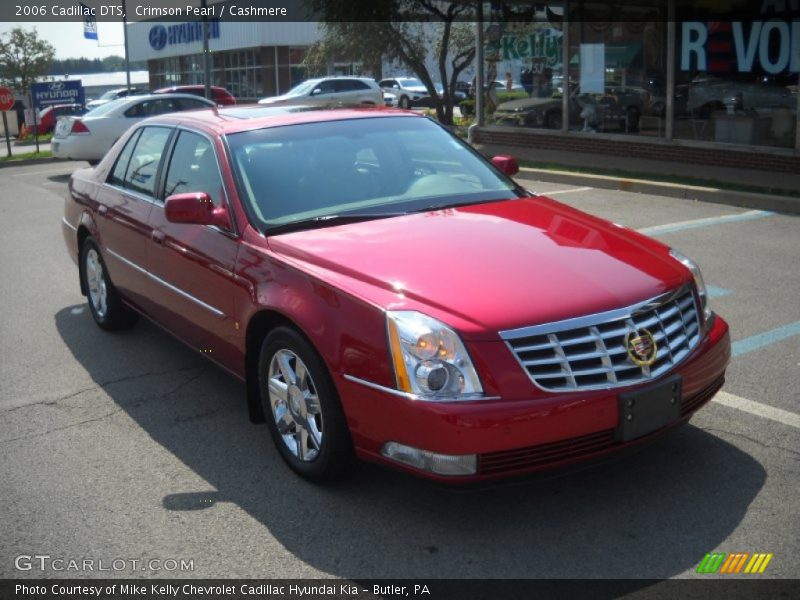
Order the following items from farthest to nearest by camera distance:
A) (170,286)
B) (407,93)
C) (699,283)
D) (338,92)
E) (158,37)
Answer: (158,37)
(407,93)
(338,92)
(170,286)
(699,283)

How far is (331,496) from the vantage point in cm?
398

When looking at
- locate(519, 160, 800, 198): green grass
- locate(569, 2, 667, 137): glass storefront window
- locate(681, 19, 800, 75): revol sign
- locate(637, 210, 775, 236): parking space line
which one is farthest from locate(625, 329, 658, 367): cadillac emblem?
locate(569, 2, 667, 137): glass storefront window

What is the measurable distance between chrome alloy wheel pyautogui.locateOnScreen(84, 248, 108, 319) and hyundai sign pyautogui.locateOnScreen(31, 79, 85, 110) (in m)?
19.4

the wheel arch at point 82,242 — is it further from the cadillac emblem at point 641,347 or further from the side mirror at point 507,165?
the cadillac emblem at point 641,347

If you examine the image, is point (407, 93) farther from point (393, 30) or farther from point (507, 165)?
point (507, 165)

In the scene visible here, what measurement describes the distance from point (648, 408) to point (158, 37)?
5622 cm

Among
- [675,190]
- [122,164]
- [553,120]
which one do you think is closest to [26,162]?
[553,120]

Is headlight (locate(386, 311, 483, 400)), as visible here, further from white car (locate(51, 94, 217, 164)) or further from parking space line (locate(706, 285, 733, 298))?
white car (locate(51, 94, 217, 164))

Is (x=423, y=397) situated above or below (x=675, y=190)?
below

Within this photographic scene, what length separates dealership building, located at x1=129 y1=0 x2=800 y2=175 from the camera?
1329 centimetres

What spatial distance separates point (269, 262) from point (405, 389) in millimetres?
1120

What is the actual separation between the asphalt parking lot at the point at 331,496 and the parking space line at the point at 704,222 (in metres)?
3.76

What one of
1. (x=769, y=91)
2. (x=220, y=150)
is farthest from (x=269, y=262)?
(x=769, y=91)

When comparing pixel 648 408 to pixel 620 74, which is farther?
pixel 620 74
